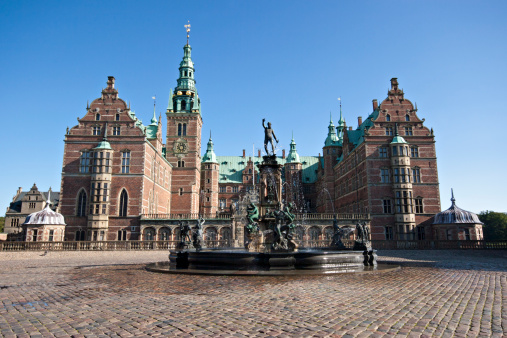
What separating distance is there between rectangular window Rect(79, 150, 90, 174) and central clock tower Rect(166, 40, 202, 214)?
49.5 feet

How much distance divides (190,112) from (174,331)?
54.5m

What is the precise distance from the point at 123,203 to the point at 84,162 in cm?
684

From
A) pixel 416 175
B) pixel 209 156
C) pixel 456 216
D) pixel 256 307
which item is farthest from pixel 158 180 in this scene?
pixel 256 307

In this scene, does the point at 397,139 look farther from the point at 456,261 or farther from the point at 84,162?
the point at 84,162

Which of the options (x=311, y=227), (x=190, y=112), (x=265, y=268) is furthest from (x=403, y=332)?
(x=190, y=112)

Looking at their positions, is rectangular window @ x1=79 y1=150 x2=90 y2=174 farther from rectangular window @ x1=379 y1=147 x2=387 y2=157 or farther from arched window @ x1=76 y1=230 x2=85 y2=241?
rectangular window @ x1=379 y1=147 x2=387 y2=157

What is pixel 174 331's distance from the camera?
5.75m

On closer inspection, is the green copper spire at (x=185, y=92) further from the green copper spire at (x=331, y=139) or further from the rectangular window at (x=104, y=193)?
the green copper spire at (x=331, y=139)

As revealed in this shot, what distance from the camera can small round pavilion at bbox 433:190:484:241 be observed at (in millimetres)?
36719

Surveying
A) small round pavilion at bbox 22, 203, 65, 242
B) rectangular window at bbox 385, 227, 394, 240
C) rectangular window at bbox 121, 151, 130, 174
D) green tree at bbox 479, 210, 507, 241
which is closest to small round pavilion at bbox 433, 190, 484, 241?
rectangular window at bbox 385, 227, 394, 240

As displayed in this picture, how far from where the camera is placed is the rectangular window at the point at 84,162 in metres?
43.7

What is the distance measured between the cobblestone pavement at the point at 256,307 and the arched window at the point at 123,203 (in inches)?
1257

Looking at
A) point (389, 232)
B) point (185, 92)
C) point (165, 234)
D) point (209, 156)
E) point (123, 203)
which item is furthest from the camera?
point (209, 156)

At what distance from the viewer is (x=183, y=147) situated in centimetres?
5778
